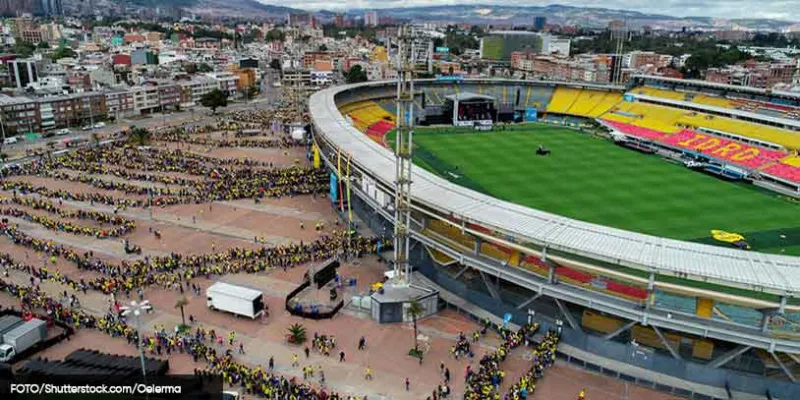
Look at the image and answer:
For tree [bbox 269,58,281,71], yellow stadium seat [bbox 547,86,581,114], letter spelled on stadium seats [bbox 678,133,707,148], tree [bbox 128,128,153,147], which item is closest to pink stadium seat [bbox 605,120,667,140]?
letter spelled on stadium seats [bbox 678,133,707,148]

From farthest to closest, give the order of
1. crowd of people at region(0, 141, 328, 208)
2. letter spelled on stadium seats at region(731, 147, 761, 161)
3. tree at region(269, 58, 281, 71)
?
tree at region(269, 58, 281, 71), letter spelled on stadium seats at region(731, 147, 761, 161), crowd of people at region(0, 141, 328, 208)

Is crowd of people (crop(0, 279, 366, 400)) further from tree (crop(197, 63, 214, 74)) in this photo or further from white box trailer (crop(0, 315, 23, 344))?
tree (crop(197, 63, 214, 74))

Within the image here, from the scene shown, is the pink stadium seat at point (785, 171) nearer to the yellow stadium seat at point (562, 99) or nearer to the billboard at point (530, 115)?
the yellow stadium seat at point (562, 99)

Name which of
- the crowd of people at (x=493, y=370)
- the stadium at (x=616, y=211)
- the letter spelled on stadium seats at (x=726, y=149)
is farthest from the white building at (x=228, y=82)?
the crowd of people at (x=493, y=370)

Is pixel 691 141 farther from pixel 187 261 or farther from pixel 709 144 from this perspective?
pixel 187 261

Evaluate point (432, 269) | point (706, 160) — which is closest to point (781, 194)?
point (706, 160)

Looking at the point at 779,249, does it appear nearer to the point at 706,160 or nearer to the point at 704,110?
the point at 706,160
